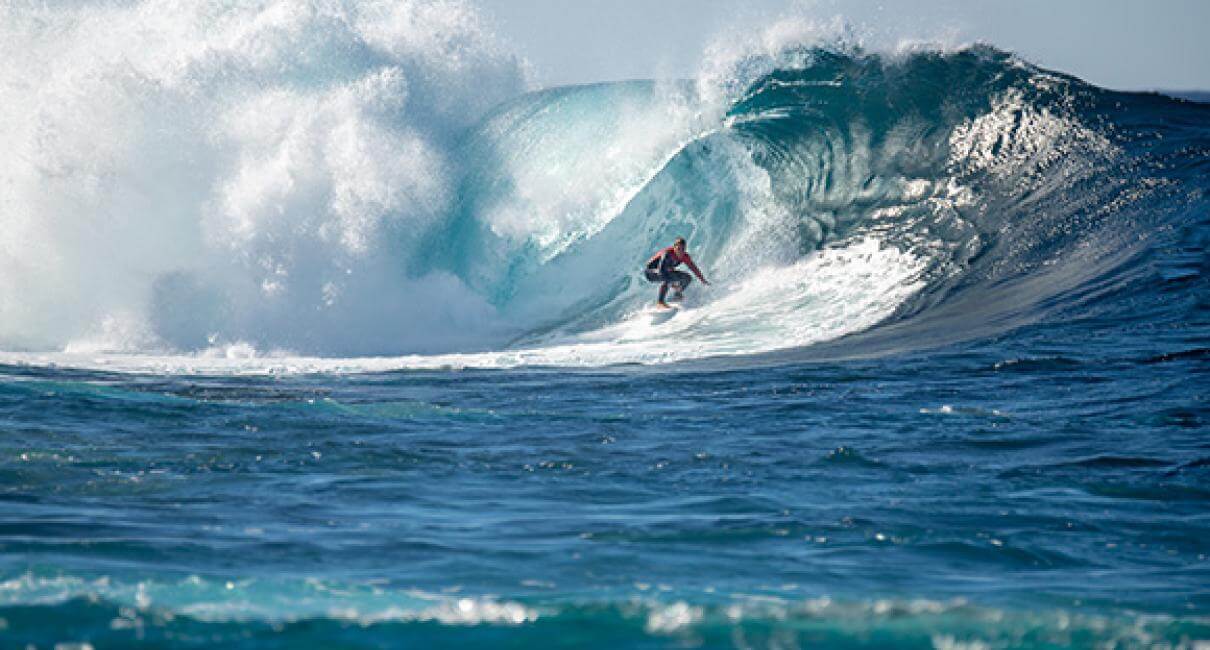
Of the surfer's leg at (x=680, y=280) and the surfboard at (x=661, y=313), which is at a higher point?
the surfer's leg at (x=680, y=280)

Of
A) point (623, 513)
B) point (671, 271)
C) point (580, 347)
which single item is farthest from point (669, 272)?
point (623, 513)

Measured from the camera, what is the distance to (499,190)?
69.9 feet

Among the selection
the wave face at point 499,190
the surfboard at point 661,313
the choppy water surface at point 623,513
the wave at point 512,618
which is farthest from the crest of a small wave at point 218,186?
the wave at point 512,618

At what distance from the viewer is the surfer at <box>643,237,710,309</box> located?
1744 cm

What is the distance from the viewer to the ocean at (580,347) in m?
4.76

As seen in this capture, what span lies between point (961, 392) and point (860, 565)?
17.5ft

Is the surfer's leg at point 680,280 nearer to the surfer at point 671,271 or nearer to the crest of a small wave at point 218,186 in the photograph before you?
the surfer at point 671,271

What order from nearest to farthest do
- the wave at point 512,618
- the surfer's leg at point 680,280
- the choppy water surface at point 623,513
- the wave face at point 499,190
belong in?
1. the wave at point 512,618
2. the choppy water surface at point 623,513
3. the wave face at point 499,190
4. the surfer's leg at point 680,280

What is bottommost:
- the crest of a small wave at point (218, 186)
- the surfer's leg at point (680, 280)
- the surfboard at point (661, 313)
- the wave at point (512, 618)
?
the wave at point (512, 618)

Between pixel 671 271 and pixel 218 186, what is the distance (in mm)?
6865

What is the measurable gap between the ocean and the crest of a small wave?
0.06 m

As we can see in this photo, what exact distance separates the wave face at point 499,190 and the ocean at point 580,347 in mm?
66

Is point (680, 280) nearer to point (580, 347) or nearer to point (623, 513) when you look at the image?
point (580, 347)

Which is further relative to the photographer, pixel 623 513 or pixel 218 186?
pixel 218 186
